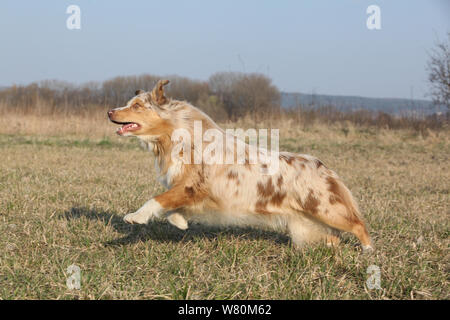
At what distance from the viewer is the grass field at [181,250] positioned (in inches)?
124

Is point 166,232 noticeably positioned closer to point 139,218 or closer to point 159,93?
point 139,218

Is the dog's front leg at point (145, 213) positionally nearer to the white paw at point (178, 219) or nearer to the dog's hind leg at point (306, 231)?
the white paw at point (178, 219)

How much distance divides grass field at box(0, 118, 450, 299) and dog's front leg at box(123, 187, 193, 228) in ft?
1.20

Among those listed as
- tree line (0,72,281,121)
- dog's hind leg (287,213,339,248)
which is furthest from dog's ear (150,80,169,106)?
tree line (0,72,281,121)

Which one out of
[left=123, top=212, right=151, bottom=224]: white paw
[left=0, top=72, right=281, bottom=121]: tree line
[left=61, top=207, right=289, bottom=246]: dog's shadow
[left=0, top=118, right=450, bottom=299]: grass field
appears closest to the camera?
[left=0, top=118, right=450, bottom=299]: grass field

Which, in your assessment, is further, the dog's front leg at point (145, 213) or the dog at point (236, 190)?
the dog at point (236, 190)

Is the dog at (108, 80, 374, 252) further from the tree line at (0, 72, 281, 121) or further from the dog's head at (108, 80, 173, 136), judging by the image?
the tree line at (0, 72, 281, 121)

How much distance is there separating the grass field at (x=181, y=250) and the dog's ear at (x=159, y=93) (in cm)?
135

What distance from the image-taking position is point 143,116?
158 inches

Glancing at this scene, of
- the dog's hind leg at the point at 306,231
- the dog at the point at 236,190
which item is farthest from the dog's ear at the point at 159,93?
the dog's hind leg at the point at 306,231

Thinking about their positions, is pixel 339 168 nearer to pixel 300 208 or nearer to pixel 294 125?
pixel 300 208

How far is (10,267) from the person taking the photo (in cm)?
343

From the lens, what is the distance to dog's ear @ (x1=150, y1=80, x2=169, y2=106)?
4.02m
